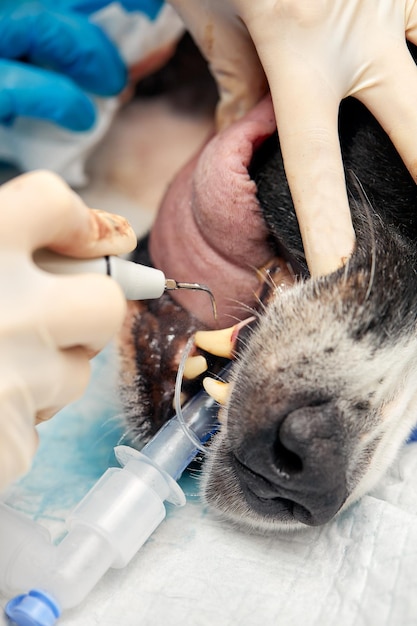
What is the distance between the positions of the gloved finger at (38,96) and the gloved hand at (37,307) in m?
0.79

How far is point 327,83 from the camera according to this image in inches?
41.9

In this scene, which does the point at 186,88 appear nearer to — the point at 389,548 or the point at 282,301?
the point at 282,301

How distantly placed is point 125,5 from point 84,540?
3.90ft

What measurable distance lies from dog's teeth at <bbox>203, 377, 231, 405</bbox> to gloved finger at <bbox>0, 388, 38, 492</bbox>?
31cm

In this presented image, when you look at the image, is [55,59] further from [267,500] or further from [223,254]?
[267,500]

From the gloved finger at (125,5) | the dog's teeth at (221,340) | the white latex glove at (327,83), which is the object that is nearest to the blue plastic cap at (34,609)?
the dog's teeth at (221,340)

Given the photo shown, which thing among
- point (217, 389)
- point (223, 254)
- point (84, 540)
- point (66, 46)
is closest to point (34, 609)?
point (84, 540)

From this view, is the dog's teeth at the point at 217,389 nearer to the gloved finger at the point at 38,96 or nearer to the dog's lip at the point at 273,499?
the dog's lip at the point at 273,499

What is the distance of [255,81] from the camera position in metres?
1.30

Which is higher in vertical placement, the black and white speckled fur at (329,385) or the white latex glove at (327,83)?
the white latex glove at (327,83)

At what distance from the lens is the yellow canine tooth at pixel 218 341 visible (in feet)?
3.50

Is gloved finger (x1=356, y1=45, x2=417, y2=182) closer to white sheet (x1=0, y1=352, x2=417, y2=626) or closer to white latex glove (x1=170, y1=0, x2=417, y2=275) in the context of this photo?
white latex glove (x1=170, y1=0, x2=417, y2=275)

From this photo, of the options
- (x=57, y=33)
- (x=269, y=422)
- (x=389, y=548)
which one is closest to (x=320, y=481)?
(x=269, y=422)

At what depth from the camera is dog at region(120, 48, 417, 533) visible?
0.87 meters
